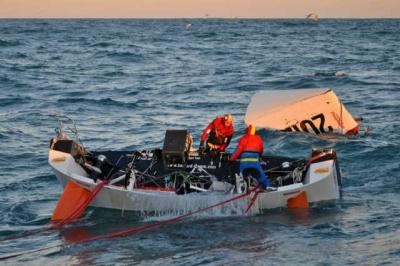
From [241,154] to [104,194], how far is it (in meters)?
2.31

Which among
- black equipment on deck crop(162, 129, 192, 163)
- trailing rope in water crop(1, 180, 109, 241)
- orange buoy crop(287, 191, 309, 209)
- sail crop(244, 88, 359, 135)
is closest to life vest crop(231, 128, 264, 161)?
orange buoy crop(287, 191, 309, 209)

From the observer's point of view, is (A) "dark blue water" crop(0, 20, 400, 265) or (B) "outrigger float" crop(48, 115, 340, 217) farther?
(B) "outrigger float" crop(48, 115, 340, 217)

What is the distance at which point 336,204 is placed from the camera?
13102 mm

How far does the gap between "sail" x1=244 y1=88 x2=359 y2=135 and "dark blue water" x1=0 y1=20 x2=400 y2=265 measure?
1.33 feet

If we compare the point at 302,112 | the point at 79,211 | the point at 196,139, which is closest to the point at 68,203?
the point at 79,211

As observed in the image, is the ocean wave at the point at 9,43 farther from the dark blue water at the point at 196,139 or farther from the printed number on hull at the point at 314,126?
the printed number on hull at the point at 314,126

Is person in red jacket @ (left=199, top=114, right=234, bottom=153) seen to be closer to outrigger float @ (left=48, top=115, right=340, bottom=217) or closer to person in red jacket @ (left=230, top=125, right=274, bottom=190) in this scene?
outrigger float @ (left=48, top=115, right=340, bottom=217)

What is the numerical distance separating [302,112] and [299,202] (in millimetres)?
6829

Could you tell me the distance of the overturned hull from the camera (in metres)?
12.1

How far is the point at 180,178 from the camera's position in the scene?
13.0m

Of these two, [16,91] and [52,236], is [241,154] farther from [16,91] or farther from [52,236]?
[16,91]

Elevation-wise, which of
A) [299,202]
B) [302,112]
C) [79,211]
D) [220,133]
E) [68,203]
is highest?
[302,112]

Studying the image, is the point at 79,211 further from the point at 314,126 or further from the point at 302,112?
the point at 314,126

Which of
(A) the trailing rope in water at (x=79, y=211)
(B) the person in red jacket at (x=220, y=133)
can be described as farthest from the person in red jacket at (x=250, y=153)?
(A) the trailing rope in water at (x=79, y=211)
